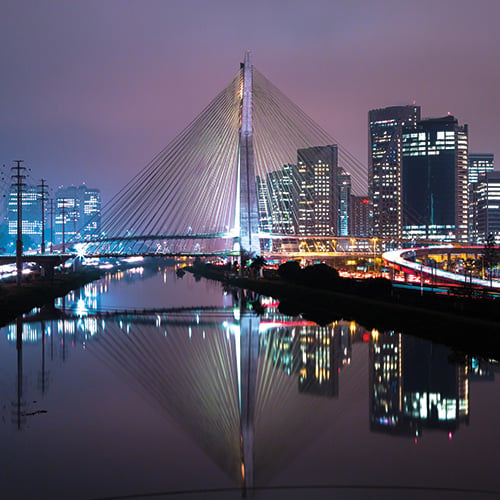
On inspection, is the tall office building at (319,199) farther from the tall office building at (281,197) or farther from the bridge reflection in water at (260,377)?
the bridge reflection in water at (260,377)

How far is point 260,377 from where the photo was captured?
17562 mm

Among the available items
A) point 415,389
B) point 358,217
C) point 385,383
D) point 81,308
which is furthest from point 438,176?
point 415,389

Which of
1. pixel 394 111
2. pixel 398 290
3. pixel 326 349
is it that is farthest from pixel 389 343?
pixel 394 111

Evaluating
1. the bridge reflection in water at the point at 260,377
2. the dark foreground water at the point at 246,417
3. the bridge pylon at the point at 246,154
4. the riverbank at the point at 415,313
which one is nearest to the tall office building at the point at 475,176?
the bridge pylon at the point at 246,154

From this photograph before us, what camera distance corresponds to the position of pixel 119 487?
9.59 meters

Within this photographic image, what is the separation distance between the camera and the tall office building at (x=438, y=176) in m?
134

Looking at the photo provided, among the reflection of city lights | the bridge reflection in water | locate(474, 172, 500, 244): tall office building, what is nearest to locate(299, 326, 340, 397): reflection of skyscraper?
the bridge reflection in water

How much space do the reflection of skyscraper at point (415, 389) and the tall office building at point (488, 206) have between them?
378 feet

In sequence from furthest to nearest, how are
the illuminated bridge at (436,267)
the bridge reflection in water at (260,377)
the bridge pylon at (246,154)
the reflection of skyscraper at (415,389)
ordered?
1. the bridge pylon at (246,154)
2. the illuminated bridge at (436,267)
3. the reflection of skyscraper at (415,389)
4. the bridge reflection in water at (260,377)

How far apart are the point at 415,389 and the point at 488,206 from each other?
12454cm

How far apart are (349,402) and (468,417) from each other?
253 cm

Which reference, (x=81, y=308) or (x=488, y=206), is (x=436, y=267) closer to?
(x=81, y=308)

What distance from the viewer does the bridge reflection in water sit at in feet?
40.4

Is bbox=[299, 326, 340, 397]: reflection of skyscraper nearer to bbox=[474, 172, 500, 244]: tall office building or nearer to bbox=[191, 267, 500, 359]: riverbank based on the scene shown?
bbox=[191, 267, 500, 359]: riverbank
